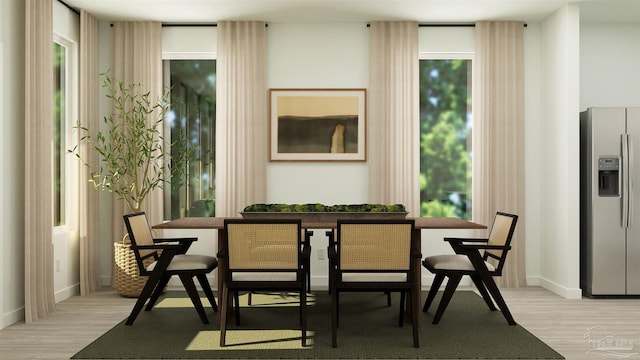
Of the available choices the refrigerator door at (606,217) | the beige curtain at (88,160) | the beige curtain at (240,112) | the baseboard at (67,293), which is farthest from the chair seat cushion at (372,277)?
the beige curtain at (88,160)

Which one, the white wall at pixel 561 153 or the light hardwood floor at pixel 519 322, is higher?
the white wall at pixel 561 153

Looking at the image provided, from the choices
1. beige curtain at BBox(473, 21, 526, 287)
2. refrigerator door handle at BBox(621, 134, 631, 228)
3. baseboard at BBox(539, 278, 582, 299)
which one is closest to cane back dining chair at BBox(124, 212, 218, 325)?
beige curtain at BBox(473, 21, 526, 287)

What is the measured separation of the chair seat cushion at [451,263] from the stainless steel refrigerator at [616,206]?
179 cm

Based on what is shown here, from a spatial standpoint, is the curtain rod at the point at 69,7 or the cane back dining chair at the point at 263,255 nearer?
the cane back dining chair at the point at 263,255

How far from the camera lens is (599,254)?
18.9 feet

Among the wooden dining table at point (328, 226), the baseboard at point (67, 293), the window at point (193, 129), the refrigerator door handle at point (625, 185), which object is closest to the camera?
the wooden dining table at point (328, 226)

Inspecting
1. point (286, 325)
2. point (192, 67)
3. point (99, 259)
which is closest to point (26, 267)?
point (99, 259)

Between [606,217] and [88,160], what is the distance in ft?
17.4

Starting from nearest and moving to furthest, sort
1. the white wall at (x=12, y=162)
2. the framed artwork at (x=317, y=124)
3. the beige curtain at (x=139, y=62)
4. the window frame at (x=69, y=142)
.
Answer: the white wall at (x=12, y=162), the window frame at (x=69, y=142), the beige curtain at (x=139, y=62), the framed artwork at (x=317, y=124)

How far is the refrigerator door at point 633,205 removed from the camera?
→ 572 cm

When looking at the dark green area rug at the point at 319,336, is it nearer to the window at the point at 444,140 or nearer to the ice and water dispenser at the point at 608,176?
the window at the point at 444,140

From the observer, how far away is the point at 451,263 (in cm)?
461

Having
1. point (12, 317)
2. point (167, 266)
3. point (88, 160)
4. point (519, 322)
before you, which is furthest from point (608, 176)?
point (12, 317)

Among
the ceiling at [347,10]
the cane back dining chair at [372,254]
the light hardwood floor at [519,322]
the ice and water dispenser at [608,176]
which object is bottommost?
the light hardwood floor at [519,322]
